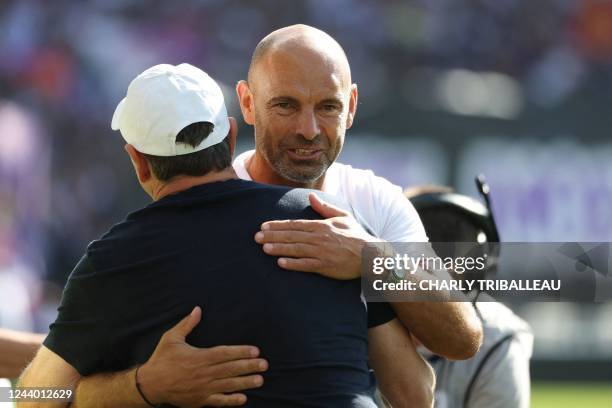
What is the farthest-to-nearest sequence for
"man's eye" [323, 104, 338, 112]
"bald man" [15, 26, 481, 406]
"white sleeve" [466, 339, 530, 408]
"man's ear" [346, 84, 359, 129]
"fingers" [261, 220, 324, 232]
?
"white sleeve" [466, 339, 530, 408] < "man's ear" [346, 84, 359, 129] < "man's eye" [323, 104, 338, 112] < "bald man" [15, 26, 481, 406] < "fingers" [261, 220, 324, 232]

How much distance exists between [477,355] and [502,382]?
14cm

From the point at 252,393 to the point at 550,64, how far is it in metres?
11.2

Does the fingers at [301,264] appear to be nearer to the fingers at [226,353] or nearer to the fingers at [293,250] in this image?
the fingers at [293,250]

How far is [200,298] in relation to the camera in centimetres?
292

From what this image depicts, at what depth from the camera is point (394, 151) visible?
39.2ft

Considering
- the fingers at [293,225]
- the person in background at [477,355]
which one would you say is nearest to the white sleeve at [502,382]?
the person in background at [477,355]

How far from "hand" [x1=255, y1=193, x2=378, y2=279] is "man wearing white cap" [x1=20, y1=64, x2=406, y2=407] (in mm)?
28

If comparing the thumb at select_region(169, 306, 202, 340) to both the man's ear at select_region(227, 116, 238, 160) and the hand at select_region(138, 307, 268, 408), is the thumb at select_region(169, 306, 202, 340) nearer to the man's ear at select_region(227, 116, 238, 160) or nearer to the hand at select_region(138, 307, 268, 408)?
the hand at select_region(138, 307, 268, 408)

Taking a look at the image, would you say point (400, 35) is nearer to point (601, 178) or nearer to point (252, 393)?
point (601, 178)

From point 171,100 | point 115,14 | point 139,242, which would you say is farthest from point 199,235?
point 115,14

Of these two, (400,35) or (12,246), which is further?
(400,35)

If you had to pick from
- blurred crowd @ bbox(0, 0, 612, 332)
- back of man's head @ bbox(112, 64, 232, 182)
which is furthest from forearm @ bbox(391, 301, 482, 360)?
blurred crowd @ bbox(0, 0, 612, 332)

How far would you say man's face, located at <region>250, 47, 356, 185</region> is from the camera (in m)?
3.87

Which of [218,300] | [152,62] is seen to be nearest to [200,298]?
[218,300]
